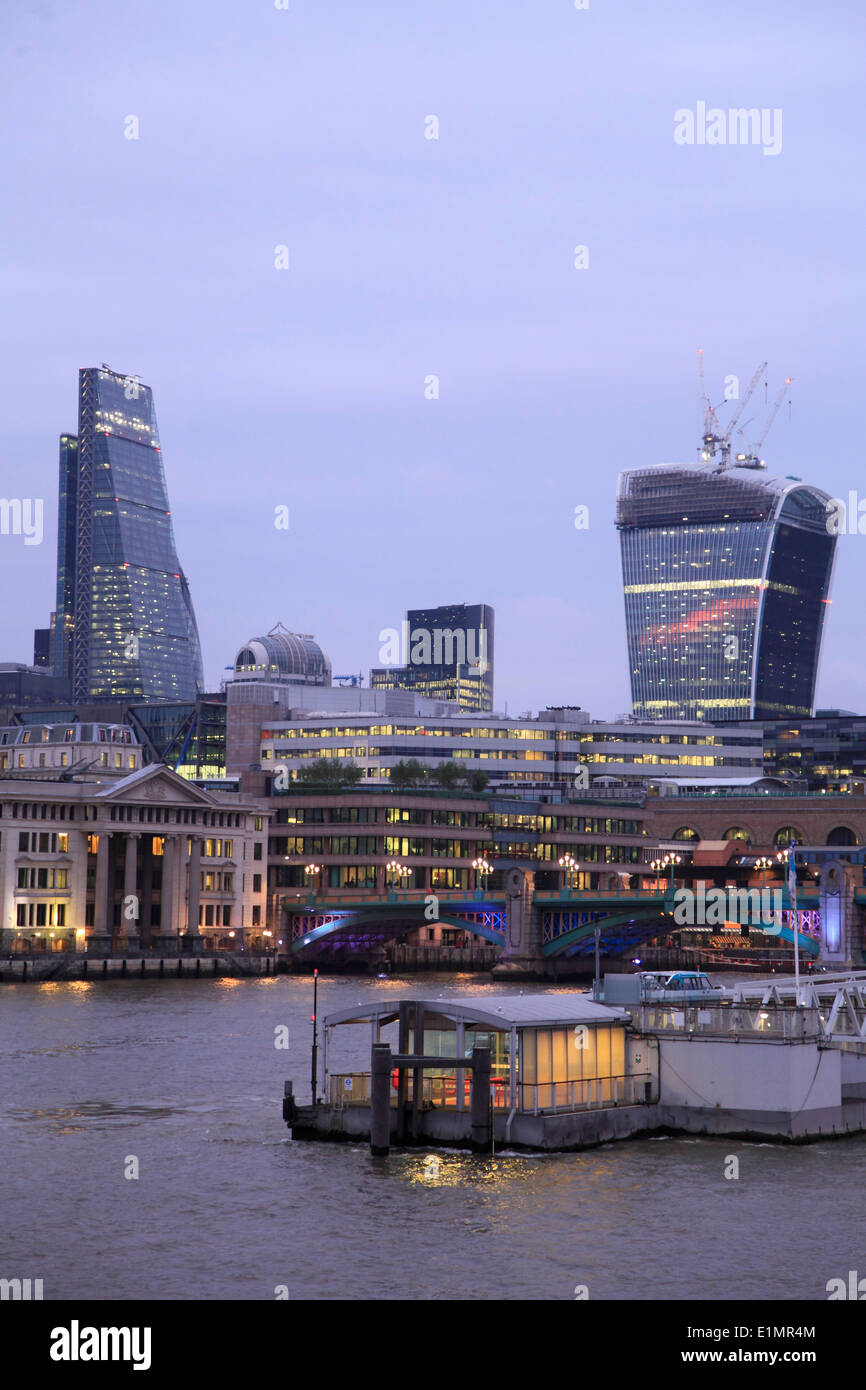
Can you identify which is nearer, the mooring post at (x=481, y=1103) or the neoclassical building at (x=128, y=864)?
the mooring post at (x=481, y=1103)

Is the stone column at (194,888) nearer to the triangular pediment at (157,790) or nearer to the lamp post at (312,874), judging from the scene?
the triangular pediment at (157,790)

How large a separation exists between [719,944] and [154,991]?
7325 centimetres

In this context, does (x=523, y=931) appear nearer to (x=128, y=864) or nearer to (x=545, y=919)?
(x=545, y=919)

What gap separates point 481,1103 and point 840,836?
143 metres

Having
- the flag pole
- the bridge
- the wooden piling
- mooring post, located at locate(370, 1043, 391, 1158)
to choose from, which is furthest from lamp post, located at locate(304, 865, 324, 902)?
mooring post, located at locate(370, 1043, 391, 1158)

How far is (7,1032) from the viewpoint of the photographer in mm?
83875

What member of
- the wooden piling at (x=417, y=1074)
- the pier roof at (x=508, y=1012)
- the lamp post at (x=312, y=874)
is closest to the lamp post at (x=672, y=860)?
the lamp post at (x=312, y=874)

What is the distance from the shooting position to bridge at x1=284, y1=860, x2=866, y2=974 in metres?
144

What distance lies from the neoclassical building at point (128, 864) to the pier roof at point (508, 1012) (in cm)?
8512

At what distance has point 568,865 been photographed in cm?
17412

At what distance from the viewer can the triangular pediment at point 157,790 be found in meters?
152

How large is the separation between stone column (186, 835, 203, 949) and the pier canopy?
340 feet
